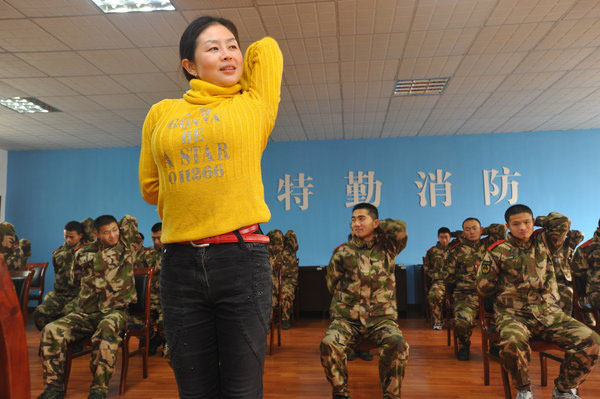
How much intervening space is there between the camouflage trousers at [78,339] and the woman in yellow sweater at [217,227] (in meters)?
2.22

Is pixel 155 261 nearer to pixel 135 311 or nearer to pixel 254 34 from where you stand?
pixel 135 311

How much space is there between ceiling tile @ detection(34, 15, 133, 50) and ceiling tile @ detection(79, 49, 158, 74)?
0.11 metres

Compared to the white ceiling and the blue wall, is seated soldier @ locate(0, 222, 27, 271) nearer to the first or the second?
the white ceiling

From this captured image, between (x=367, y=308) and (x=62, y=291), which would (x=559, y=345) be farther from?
(x=62, y=291)

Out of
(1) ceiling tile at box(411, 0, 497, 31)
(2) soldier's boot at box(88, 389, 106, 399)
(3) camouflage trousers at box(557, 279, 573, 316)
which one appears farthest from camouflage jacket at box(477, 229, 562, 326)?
(2) soldier's boot at box(88, 389, 106, 399)

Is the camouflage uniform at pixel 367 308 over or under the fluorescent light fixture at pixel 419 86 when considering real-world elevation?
under

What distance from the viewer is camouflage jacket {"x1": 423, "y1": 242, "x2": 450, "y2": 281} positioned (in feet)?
17.4

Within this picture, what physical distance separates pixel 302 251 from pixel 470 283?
136 inches

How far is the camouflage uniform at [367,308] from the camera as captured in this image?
243 centimetres

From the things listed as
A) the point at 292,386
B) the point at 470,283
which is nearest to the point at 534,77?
the point at 470,283

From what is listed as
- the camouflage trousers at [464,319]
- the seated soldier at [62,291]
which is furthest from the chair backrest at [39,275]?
the camouflage trousers at [464,319]

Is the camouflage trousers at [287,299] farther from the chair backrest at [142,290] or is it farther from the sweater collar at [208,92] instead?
the sweater collar at [208,92]

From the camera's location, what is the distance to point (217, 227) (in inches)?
28.9

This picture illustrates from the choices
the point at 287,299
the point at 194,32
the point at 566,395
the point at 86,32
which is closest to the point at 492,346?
the point at 566,395
